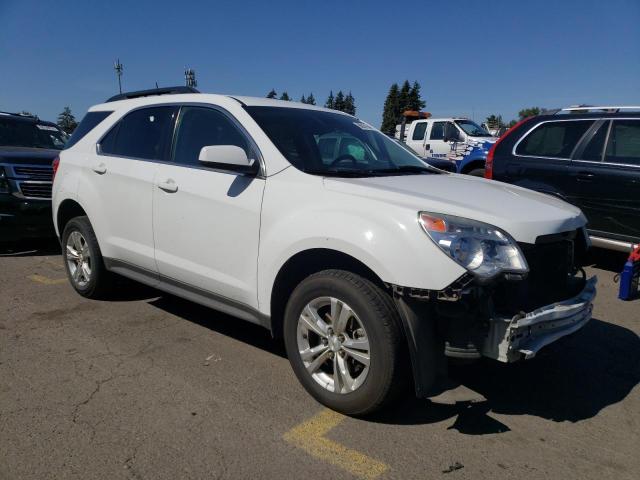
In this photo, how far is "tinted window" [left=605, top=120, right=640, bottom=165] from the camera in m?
5.95

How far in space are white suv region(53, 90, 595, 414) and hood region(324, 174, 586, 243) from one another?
0.01 meters

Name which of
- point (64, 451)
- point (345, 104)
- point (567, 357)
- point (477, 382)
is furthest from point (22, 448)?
point (345, 104)

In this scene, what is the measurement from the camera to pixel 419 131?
16.8 meters

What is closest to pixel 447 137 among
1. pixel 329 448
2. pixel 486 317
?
pixel 486 317

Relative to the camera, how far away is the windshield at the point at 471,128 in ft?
49.5

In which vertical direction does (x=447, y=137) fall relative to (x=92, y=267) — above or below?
above

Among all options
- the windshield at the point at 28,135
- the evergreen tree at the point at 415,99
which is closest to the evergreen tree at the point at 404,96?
the evergreen tree at the point at 415,99

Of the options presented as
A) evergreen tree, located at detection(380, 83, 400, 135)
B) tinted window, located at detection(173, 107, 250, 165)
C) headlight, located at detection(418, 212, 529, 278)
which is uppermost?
evergreen tree, located at detection(380, 83, 400, 135)

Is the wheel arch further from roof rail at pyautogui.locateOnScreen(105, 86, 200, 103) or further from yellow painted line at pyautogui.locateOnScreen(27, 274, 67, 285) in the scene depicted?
yellow painted line at pyautogui.locateOnScreen(27, 274, 67, 285)

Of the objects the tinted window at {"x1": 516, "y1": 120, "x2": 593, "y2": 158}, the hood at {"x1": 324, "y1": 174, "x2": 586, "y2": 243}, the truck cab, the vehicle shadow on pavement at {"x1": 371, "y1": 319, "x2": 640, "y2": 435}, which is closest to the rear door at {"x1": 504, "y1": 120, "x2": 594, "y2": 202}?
the tinted window at {"x1": 516, "y1": 120, "x2": 593, "y2": 158}

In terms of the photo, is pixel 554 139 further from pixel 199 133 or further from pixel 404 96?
pixel 404 96

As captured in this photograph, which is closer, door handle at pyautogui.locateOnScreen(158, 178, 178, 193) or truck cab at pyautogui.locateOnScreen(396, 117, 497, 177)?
door handle at pyautogui.locateOnScreen(158, 178, 178, 193)

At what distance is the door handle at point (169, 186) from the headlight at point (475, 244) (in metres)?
1.90

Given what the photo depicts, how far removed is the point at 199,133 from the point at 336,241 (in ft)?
5.37
